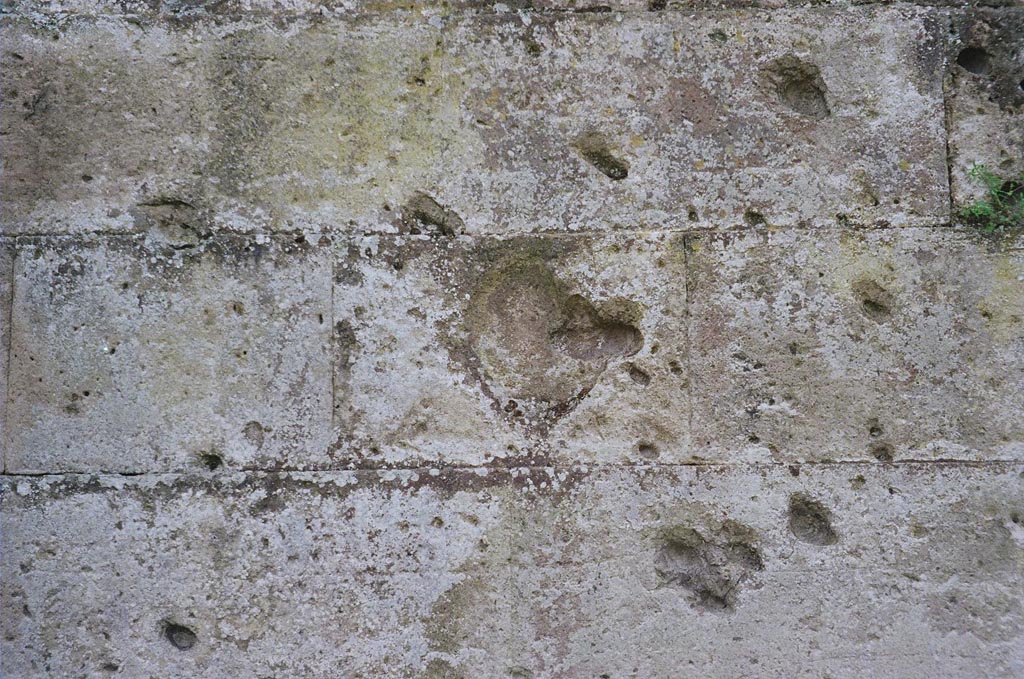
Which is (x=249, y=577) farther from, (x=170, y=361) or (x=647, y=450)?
(x=647, y=450)

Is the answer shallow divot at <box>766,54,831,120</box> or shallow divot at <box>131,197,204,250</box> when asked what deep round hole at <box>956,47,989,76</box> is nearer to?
shallow divot at <box>766,54,831,120</box>

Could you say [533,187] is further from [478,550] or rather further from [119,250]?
[119,250]

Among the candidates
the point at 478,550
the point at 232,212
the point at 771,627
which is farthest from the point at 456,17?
the point at 771,627

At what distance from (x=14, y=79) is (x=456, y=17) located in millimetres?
1517

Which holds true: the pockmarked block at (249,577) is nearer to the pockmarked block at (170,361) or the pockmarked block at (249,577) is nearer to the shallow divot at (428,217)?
the pockmarked block at (170,361)

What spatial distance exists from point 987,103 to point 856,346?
0.96 meters

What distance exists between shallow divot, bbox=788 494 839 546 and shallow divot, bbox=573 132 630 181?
124 centimetres

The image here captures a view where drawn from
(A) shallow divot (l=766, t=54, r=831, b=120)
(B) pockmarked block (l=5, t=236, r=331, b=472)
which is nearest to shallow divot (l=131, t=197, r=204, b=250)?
(B) pockmarked block (l=5, t=236, r=331, b=472)

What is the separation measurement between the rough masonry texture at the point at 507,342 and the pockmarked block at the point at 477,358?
0.4 inches

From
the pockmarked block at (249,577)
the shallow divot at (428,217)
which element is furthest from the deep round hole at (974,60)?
the pockmarked block at (249,577)

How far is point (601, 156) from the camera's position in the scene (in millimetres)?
2418

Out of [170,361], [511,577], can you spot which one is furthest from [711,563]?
[170,361]

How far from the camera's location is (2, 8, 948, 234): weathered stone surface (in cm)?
238

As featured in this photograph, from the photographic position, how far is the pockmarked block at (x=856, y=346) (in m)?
2.36
